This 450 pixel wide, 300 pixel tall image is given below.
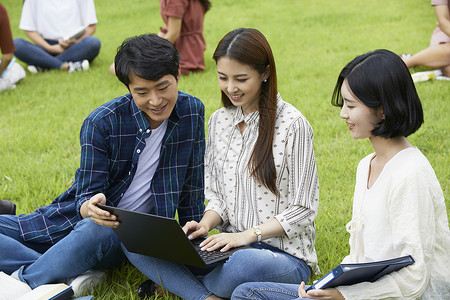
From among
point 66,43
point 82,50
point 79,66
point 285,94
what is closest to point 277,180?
point 285,94

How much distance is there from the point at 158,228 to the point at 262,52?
2.85 ft

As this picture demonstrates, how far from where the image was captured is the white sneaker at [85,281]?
2.62m

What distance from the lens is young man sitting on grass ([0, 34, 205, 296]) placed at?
2551 millimetres

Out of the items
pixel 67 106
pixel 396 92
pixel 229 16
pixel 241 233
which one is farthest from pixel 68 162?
pixel 229 16

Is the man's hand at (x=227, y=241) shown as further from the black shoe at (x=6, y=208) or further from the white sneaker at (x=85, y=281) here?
the black shoe at (x=6, y=208)

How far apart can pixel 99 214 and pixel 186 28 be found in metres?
4.37

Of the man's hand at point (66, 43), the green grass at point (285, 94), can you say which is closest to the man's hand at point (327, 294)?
the green grass at point (285, 94)

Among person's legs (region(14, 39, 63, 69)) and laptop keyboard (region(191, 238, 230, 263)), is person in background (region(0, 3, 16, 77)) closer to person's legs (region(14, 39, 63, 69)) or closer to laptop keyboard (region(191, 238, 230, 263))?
person's legs (region(14, 39, 63, 69))

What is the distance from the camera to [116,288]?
2770 millimetres

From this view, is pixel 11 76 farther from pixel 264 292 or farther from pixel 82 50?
pixel 264 292

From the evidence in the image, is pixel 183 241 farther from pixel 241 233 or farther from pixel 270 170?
pixel 270 170

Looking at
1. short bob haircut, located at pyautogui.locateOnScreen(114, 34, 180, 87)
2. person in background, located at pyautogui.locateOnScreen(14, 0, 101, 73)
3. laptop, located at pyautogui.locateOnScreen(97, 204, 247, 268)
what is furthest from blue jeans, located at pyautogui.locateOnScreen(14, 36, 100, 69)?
laptop, located at pyautogui.locateOnScreen(97, 204, 247, 268)

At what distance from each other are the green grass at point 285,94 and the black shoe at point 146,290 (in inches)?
1.8

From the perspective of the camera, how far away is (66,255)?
2.60 meters
